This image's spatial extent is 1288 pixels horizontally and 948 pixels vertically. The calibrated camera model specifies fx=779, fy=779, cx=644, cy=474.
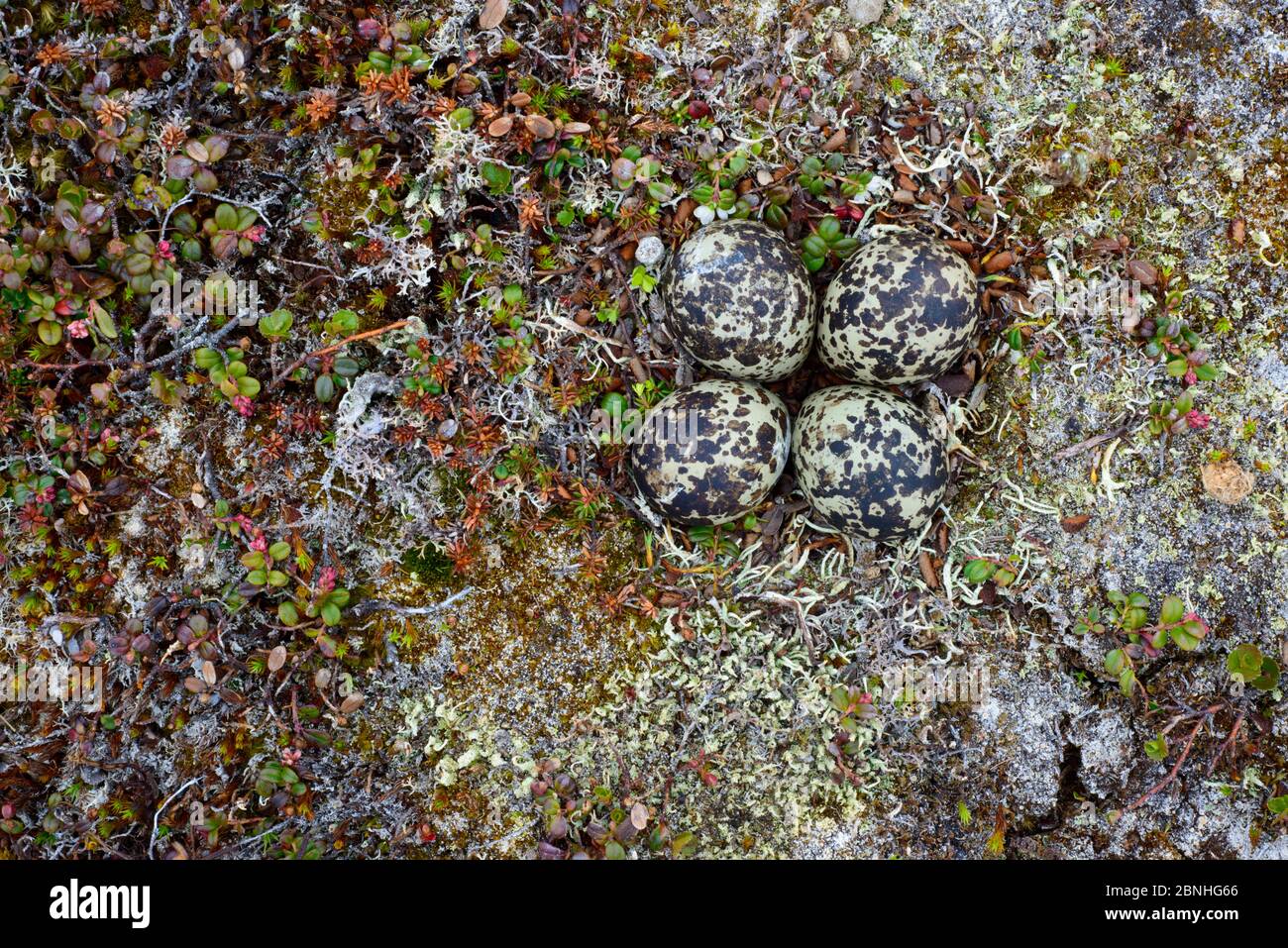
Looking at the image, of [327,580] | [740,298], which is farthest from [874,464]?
[327,580]

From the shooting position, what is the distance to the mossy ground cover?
104 inches

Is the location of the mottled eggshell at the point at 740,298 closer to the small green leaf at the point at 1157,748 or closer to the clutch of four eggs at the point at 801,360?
the clutch of four eggs at the point at 801,360

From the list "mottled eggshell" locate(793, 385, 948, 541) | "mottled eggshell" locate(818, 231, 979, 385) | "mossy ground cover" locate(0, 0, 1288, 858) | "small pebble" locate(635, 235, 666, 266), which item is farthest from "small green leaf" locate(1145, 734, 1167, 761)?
"small pebble" locate(635, 235, 666, 266)

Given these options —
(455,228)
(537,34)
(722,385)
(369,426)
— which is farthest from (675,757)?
(537,34)

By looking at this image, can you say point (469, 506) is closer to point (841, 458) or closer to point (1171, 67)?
point (841, 458)

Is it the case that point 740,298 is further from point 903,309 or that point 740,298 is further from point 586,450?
point 586,450

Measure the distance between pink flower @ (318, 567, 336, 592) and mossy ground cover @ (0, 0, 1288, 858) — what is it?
117 mm

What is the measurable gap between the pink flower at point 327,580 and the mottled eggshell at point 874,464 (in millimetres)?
1642

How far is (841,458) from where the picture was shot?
2.55 m

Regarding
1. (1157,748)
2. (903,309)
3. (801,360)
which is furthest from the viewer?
(801,360)

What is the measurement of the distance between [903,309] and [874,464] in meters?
0.50

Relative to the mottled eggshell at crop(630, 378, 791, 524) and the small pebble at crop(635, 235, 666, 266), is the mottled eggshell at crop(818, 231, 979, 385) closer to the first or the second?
the mottled eggshell at crop(630, 378, 791, 524)

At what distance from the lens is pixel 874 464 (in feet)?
8.30

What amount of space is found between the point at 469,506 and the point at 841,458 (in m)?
1.27
